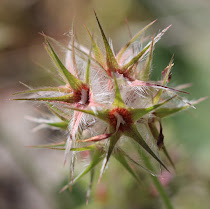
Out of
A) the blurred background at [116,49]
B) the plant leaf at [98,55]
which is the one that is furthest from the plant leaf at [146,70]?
the blurred background at [116,49]

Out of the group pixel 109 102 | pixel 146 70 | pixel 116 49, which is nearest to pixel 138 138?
pixel 109 102

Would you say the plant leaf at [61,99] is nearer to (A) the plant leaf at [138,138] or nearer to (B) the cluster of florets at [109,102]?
(B) the cluster of florets at [109,102]

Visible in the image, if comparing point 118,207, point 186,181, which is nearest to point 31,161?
point 118,207

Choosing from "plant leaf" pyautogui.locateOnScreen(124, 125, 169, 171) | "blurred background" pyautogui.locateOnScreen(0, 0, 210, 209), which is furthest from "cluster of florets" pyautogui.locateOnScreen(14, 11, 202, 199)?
"blurred background" pyautogui.locateOnScreen(0, 0, 210, 209)

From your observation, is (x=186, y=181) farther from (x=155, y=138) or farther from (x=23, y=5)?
(x=23, y=5)

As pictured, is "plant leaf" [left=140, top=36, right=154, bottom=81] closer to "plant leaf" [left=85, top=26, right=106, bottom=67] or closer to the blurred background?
"plant leaf" [left=85, top=26, right=106, bottom=67]
